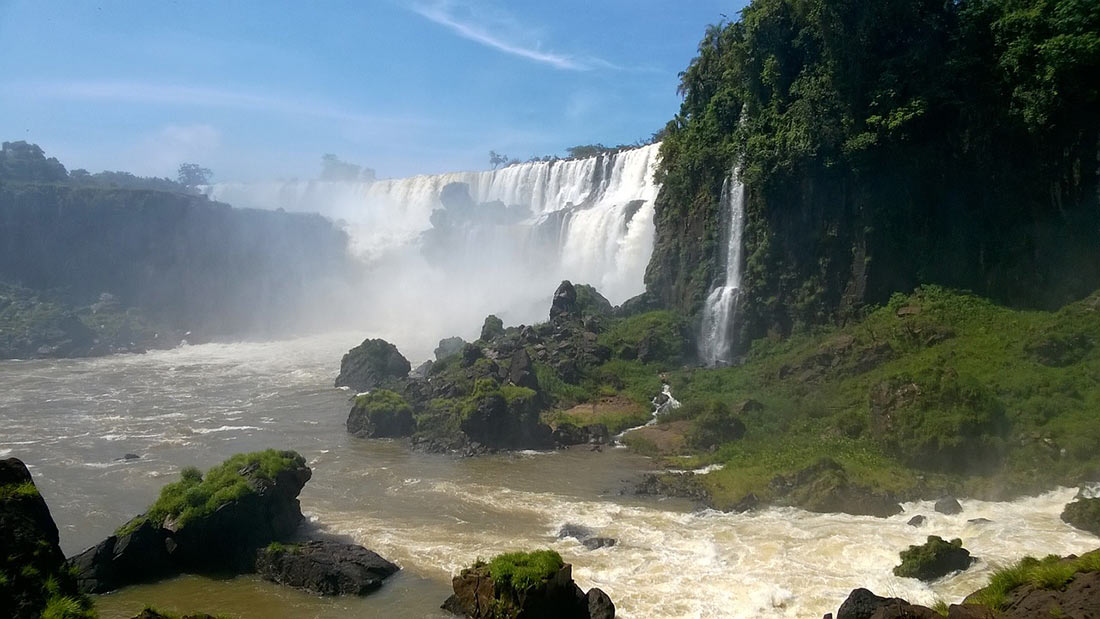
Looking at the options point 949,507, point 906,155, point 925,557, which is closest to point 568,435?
point 949,507

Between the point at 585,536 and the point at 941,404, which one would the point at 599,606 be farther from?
the point at 941,404

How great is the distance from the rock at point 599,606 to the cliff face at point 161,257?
195 ft

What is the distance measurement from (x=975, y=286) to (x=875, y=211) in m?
4.58

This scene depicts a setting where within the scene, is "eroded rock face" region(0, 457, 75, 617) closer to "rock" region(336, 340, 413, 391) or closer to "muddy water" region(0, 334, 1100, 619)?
"muddy water" region(0, 334, 1100, 619)

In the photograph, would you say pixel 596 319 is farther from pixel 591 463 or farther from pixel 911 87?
pixel 911 87

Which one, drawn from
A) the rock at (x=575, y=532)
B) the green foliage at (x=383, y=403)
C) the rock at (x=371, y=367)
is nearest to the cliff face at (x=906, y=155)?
the green foliage at (x=383, y=403)

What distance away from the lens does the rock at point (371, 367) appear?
1526 inches

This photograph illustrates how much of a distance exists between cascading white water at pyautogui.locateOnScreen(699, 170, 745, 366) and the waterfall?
11208mm

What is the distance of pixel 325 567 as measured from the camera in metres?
15.5

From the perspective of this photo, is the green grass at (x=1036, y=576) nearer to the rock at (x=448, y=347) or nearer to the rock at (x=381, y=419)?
the rock at (x=381, y=419)

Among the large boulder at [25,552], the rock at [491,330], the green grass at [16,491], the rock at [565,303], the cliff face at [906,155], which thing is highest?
the cliff face at [906,155]

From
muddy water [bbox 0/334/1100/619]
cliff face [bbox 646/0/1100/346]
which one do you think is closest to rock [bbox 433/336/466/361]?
muddy water [bbox 0/334/1100/619]

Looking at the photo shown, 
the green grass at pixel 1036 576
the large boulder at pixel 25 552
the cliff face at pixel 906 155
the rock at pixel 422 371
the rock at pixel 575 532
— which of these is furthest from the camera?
the rock at pixel 422 371

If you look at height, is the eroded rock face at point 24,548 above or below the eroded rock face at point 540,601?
above
